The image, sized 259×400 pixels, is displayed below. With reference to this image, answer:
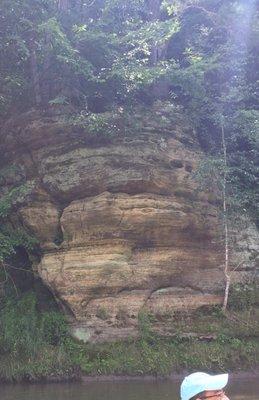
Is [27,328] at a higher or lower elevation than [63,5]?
lower

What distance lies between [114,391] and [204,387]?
32.1 ft

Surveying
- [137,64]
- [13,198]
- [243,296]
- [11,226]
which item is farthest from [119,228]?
[137,64]

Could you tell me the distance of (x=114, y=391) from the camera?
11.2m

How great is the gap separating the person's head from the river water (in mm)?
8567

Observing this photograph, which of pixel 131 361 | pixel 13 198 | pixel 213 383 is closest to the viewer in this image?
pixel 213 383

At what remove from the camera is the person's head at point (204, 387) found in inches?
83.2

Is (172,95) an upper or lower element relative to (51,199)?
upper

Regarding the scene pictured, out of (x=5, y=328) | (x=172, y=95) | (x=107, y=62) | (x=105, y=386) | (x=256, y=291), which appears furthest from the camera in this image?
(x=172, y=95)

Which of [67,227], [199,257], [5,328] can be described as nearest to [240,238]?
[199,257]

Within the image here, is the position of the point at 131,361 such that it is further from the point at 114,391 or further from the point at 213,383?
the point at 213,383

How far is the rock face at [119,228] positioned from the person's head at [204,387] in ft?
40.1

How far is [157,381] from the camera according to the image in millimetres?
12484

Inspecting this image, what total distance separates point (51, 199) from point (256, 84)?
8367mm

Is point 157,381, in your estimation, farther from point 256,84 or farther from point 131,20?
point 131,20
